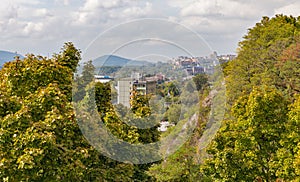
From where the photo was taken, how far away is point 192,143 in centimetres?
2470

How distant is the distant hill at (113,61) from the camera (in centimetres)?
1570

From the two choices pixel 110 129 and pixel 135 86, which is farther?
pixel 135 86

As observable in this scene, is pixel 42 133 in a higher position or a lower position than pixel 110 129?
higher

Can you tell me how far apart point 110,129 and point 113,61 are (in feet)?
7.95

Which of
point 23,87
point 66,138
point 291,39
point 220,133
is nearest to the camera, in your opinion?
point 66,138

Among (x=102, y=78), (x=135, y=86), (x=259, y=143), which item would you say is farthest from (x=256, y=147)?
(x=102, y=78)

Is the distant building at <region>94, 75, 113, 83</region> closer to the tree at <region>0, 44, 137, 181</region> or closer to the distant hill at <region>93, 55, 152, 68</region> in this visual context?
the distant hill at <region>93, 55, 152, 68</region>

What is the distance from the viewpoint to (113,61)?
15.9 meters

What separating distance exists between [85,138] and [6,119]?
3.42m

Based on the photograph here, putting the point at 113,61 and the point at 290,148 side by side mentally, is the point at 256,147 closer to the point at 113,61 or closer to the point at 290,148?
the point at 290,148

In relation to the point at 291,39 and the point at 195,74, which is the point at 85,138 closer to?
the point at 195,74

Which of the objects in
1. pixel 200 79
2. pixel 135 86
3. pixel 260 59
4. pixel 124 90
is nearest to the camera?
pixel 124 90

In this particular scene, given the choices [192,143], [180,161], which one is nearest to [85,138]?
[180,161]

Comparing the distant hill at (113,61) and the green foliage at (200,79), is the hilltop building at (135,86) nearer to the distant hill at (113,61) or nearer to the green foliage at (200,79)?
the distant hill at (113,61)
